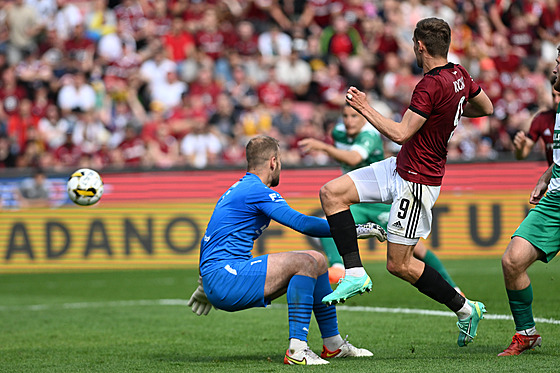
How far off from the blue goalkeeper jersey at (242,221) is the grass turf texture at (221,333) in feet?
2.77

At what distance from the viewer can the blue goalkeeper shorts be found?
20.1 ft

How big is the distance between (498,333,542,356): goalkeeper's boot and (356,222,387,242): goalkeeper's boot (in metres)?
1.27

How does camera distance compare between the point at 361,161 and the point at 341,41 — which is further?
the point at 341,41

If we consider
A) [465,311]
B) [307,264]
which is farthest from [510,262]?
[307,264]

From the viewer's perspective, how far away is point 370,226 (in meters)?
6.30

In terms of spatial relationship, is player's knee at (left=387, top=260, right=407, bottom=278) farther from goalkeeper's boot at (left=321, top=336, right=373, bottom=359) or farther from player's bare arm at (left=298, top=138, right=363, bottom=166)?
player's bare arm at (left=298, top=138, right=363, bottom=166)

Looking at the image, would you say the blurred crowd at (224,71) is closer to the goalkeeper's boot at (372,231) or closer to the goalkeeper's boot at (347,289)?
the goalkeeper's boot at (372,231)

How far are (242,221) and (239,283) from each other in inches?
18.6

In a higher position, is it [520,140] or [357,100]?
[357,100]

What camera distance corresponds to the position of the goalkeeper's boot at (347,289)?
19.2 feet

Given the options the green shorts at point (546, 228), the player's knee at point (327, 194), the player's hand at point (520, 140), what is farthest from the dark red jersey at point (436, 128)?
the player's hand at point (520, 140)

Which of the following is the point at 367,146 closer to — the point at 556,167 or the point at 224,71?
the point at 556,167

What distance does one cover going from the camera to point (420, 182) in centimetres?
643

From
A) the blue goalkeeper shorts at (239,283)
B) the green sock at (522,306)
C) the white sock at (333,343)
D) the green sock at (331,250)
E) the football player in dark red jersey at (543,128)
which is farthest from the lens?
the green sock at (331,250)
